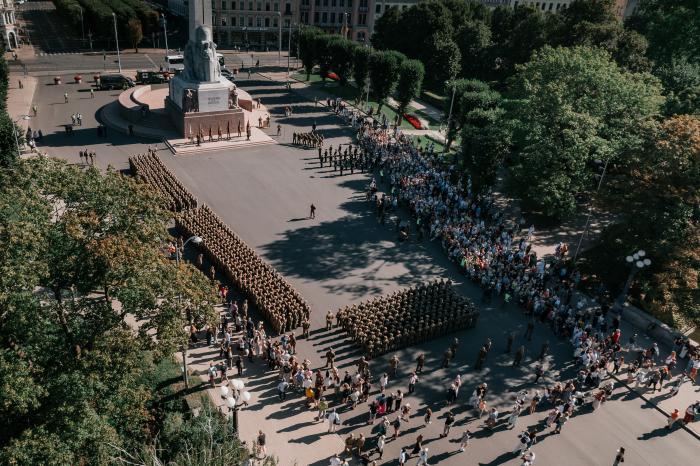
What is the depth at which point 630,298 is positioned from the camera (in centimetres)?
3378

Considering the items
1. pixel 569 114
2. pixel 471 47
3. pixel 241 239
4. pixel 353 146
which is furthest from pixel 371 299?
pixel 471 47

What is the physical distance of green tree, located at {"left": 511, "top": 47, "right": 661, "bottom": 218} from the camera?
38.4m

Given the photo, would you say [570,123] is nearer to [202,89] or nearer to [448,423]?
[448,423]

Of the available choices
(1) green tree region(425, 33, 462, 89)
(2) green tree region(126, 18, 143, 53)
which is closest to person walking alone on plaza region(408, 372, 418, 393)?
(1) green tree region(425, 33, 462, 89)

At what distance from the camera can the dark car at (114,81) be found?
63.7m

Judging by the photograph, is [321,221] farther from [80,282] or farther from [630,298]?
[80,282]

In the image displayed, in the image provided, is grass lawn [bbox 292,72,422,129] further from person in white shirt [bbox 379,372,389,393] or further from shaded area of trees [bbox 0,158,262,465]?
shaded area of trees [bbox 0,158,262,465]

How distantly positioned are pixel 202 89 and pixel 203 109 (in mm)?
1906

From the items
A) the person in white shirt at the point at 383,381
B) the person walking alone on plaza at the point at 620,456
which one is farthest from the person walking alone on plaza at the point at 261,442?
the person walking alone on plaza at the point at 620,456

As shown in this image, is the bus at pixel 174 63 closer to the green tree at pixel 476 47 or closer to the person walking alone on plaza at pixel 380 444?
the green tree at pixel 476 47

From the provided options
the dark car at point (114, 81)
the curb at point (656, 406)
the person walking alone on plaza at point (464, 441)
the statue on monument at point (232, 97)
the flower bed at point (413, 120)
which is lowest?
the curb at point (656, 406)

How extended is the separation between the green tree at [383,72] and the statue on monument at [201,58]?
748 inches

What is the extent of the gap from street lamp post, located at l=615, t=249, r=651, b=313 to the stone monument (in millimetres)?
36326

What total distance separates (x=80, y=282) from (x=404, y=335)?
617 inches
